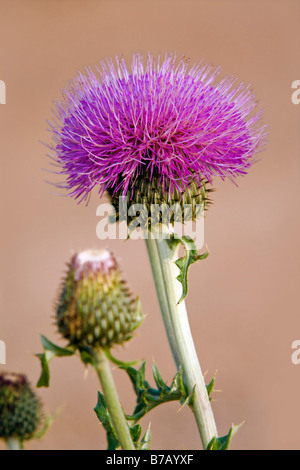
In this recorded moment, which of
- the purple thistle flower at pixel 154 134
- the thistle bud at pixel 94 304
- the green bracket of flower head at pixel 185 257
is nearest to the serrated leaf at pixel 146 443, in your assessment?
the thistle bud at pixel 94 304

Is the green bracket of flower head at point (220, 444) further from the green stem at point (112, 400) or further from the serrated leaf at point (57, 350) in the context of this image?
the serrated leaf at point (57, 350)

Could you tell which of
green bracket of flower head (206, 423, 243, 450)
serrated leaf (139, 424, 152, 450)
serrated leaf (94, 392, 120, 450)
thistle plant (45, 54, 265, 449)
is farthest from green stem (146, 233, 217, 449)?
serrated leaf (94, 392, 120, 450)

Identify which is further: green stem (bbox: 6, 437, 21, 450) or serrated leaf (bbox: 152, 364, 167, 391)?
green stem (bbox: 6, 437, 21, 450)

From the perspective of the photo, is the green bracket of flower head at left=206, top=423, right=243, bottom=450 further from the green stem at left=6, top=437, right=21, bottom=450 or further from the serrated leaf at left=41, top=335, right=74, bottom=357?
the green stem at left=6, top=437, right=21, bottom=450

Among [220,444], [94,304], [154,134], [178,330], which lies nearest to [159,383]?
[178,330]
